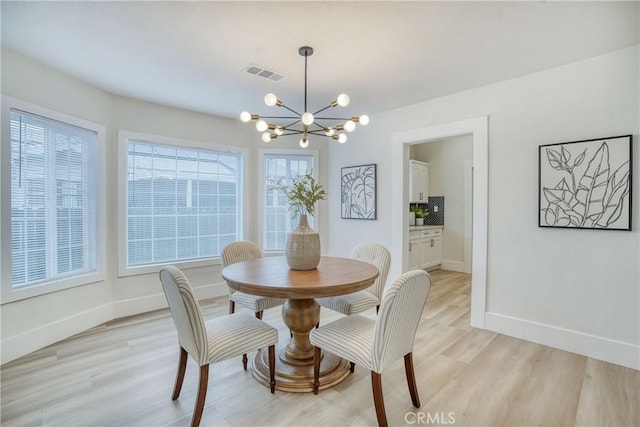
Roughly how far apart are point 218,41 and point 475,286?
11.0ft

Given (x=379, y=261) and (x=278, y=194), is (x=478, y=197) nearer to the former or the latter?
(x=379, y=261)

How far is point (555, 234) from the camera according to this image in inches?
110

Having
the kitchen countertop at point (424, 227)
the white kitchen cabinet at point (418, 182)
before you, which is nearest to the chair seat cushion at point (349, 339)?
the kitchen countertop at point (424, 227)

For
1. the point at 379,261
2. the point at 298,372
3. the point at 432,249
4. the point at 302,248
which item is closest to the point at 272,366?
the point at 298,372

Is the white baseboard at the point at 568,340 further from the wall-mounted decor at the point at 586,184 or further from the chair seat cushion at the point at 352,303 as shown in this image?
the chair seat cushion at the point at 352,303

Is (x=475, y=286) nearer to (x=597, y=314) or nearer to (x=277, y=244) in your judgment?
(x=597, y=314)

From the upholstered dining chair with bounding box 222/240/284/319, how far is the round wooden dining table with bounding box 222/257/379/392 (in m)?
0.29

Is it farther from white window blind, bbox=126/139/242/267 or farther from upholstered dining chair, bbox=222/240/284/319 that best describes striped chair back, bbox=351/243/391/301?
white window blind, bbox=126/139/242/267

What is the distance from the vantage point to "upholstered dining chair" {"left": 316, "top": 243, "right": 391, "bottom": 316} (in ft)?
8.61

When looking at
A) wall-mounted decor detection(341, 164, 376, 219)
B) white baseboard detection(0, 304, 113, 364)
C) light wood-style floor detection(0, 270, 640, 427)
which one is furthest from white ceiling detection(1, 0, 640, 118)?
light wood-style floor detection(0, 270, 640, 427)

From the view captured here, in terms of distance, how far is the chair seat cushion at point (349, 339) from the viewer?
1.78 meters

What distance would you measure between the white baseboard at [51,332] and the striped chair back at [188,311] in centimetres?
190

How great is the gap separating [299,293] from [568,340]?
2580 millimetres

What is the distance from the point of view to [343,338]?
6.27 feet
